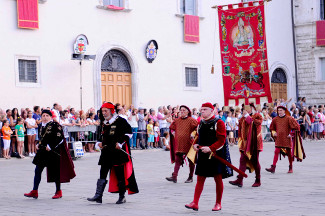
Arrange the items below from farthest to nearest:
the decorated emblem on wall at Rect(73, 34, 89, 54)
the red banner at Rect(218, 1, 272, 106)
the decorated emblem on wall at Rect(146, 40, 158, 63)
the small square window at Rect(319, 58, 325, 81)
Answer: the small square window at Rect(319, 58, 325, 81), the decorated emblem on wall at Rect(146, 40, 158, 63), the decorated emblem on wall at Rect(73, 34, 89, 54), the red banner at Rect(218, 1, 272, 106)

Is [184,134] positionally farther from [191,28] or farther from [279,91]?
[279,91]

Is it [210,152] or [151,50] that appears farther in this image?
→ [151,50]

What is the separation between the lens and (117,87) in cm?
2659

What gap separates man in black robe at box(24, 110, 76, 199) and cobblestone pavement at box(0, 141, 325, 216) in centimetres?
36

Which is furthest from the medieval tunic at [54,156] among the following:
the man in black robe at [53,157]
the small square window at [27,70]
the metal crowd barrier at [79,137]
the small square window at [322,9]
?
the small square window at [322,9]

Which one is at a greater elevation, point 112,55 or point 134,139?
point 112,55

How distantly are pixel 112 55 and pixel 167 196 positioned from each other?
52.2 feet

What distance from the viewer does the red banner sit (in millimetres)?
16484

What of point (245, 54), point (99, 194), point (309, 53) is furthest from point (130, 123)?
point (309, 53)

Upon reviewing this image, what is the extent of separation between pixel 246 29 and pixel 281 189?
20.3ft

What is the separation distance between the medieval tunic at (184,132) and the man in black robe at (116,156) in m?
3.01

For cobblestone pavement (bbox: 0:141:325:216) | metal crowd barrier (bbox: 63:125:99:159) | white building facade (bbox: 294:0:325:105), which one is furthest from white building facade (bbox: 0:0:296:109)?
cobblestone pavement (bbox: 0:141:325:216)

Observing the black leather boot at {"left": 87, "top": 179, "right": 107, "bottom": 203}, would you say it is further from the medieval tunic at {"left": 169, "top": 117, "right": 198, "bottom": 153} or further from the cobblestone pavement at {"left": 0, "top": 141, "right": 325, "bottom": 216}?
the medieval tunic at {"left": 169, "top": 117, "right": 198, "bottom": 153}

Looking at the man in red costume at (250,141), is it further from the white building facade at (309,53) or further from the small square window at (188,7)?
the white building facade at (309,53)
